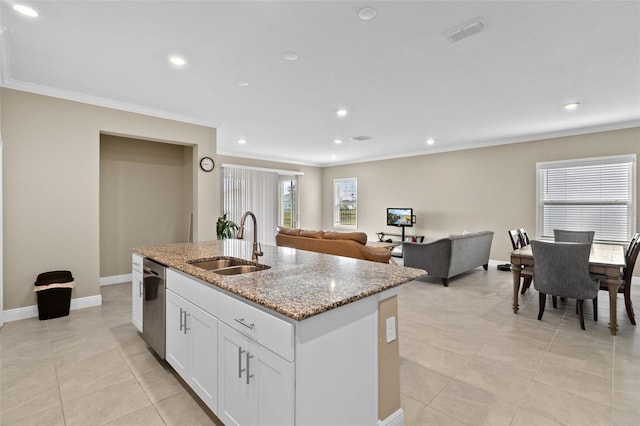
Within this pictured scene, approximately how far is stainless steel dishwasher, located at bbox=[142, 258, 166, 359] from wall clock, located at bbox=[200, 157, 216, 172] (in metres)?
2.51

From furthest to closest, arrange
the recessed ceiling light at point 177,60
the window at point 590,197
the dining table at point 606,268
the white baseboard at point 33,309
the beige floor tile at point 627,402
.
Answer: the window at point 590,197, the white baseboard at point 33,309, the dining table at point 606,268, the recessed ceiling light at point 177,60, the beige floor tile at point 627,402

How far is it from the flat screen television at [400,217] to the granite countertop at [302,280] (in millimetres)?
5489

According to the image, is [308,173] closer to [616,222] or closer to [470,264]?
[470,264]

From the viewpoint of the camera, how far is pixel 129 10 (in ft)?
7.21

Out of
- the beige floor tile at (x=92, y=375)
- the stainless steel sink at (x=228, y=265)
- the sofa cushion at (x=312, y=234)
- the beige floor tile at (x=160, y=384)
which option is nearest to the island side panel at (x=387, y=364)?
the stainless steel sink at (x=228, y=265)

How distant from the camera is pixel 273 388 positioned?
4.46 ft

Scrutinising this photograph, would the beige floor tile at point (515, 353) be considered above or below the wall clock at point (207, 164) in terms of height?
below

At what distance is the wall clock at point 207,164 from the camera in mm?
4984

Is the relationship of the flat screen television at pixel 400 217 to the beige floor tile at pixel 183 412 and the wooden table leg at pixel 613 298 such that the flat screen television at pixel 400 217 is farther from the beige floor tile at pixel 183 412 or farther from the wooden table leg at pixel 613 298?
the beige floor tile at pixel 183 412

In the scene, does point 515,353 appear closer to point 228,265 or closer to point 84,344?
point 228,265

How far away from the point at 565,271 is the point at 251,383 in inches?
133

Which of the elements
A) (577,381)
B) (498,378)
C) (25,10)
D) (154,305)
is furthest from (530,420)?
(25,10)

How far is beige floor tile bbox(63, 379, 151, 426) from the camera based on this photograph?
1.90 metres

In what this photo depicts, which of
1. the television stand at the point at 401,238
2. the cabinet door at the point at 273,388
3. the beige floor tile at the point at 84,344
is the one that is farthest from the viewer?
the television stand at the point at 401,238
